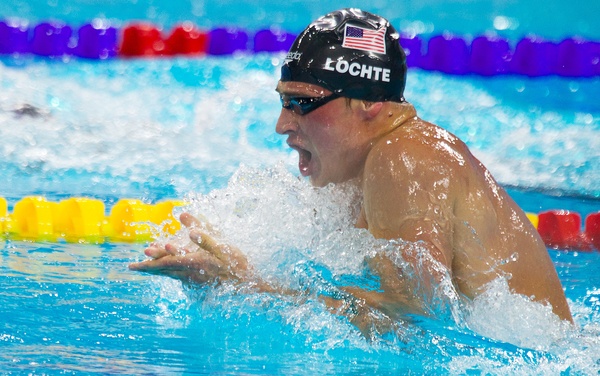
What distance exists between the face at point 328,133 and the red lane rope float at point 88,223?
1.61 meters

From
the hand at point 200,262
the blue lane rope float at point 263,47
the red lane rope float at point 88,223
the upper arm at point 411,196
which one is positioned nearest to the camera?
the upper arm at point 411,196

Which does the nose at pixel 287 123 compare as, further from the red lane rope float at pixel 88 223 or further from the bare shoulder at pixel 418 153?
the red lane rope float at pixel 88 223

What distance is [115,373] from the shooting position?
89.0 inches

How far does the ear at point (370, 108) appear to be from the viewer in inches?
102

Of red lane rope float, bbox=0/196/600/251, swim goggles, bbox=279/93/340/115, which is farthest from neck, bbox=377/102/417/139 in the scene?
red lane rope float, bbox=0/196/600/251

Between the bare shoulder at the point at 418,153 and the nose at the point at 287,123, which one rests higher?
the nose at the point at 287,123

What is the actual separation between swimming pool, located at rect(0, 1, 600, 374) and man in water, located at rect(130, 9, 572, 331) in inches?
3.6

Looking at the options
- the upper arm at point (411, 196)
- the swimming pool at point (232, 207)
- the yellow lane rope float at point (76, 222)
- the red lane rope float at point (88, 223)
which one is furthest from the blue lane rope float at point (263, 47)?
the upper arm at point (411, 196)

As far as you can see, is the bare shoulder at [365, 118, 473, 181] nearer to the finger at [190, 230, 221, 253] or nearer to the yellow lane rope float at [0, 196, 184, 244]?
the finger at [190, 230, 221, 253]

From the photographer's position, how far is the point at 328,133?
2.58 meters

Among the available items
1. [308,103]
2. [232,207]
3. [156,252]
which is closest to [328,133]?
[308,103]

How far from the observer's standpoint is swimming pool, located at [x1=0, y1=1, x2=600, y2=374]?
2475 mm

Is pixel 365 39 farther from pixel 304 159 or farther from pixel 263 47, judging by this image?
pixel 263 47

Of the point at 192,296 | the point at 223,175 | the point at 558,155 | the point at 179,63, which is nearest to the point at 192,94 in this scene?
the point at 179,63
